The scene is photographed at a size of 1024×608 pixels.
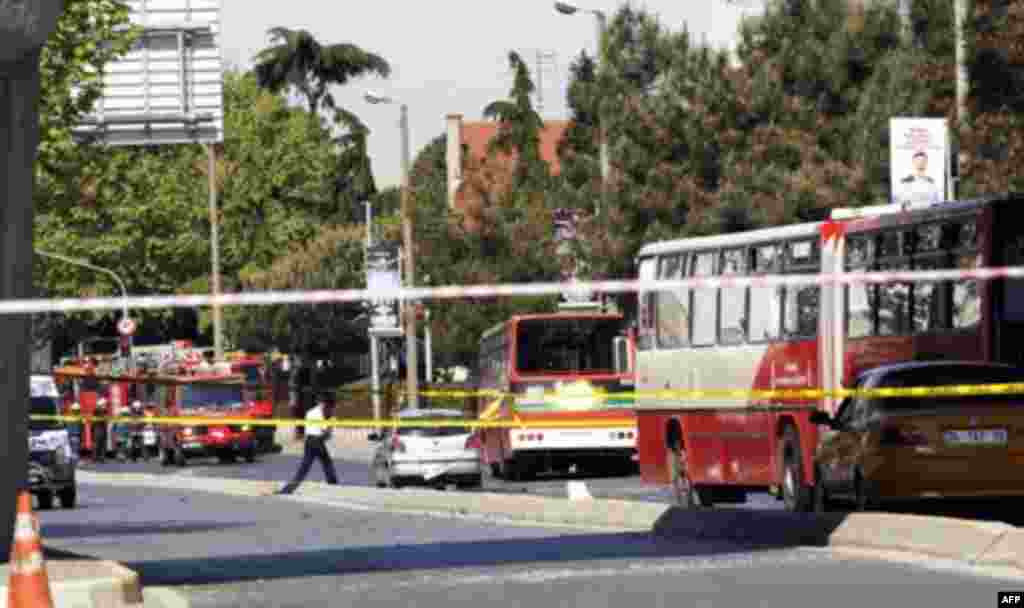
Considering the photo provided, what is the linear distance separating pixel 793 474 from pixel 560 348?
1761 centimetres

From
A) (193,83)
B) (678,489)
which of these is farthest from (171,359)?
(678,489)

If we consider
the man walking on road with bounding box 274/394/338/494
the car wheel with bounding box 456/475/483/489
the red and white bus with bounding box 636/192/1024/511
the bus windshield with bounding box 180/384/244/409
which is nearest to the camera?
the red and white bus with bounding box 636/192/1024/511

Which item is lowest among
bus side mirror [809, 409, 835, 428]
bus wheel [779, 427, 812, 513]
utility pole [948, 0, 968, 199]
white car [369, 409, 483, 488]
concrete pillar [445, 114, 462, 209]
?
white car [369, 409, 483, 488]

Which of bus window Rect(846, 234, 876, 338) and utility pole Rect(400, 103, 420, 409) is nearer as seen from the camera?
bus window Rect(846, 234, 876, 338)

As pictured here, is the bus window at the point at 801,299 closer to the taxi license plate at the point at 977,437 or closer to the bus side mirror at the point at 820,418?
the bus side mirror at the point at 820,418

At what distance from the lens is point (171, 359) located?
249ft

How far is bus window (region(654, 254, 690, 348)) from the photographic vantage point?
35.4 m

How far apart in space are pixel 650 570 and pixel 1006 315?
10.5m

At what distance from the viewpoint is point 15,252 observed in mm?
17938

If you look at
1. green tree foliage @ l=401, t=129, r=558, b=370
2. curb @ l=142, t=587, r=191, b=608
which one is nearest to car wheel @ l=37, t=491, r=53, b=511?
curb @ l=142, t=587, r=191, b=608

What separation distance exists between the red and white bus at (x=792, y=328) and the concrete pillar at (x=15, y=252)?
12824 millimetres

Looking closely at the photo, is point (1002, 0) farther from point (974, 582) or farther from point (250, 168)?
point (250, 168)

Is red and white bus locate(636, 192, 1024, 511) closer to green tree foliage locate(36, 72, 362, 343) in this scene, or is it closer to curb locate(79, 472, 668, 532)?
curb locate(79, 472, 668, 532)

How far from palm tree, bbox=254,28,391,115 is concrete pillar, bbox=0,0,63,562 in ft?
279
